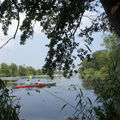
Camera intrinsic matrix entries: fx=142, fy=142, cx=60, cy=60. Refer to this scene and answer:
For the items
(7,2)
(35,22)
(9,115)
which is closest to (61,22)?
(35,22)

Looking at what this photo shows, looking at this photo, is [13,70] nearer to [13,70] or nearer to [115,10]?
[13,70]

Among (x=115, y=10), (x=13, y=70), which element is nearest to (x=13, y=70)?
(x=13, y=70)

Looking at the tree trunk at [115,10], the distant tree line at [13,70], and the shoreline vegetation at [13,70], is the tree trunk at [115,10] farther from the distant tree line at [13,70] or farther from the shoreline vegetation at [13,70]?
the shoreline vegetation at [13,70]

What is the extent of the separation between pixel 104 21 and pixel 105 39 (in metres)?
20.7

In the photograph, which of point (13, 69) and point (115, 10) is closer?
point (115, 10)

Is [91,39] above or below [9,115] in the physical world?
above

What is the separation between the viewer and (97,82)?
3412mm

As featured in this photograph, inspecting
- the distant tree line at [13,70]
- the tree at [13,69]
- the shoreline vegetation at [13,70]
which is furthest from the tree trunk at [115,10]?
the tree at [13,69]

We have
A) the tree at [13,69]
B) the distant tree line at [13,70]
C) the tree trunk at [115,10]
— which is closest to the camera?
the tree trunk at [115,10]

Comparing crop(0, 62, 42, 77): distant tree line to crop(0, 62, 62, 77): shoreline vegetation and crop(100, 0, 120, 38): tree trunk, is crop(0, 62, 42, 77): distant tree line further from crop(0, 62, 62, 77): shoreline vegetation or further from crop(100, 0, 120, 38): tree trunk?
crop(100, 0, 120, 38): tree trunk

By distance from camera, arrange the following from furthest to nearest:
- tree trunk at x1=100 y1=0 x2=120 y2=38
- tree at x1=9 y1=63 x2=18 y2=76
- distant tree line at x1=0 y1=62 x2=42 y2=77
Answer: tree at x1=9 y1=63 x2=18 y2=76 < distant tree line at x1=0 y1=62 x2=42 y2=77 < tree trunk at x1=100 y1=0 x2=120 y2=38

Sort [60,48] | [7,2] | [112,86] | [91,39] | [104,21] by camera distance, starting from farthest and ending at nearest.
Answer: [104,21]
[91,39]
[7,2]
[60,48]
[112,86]

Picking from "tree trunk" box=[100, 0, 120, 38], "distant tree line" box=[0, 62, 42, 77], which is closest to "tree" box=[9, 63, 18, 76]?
"distant tree line" box=[0, 62, 42, 77]

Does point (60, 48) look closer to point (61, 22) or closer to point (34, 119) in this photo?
point (61, 22)
